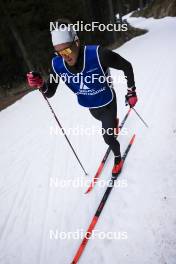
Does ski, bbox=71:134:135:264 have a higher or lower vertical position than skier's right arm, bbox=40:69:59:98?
lower

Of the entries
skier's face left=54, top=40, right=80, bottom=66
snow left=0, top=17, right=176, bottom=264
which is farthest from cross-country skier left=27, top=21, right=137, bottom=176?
snow left=0, top=17, right=176, bottom=264

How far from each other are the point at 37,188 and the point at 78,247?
1858 millimetres

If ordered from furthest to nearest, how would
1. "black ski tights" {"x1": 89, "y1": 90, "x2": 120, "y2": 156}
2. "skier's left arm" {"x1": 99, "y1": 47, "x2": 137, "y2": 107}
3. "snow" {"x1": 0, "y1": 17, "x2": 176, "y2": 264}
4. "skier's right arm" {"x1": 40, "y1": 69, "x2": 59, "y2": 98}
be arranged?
1. "skier's right arm" {"x1": 40, "y1": 69, "x2": 59, "y2": 98}
2. "black ski tights" {"x1": 89, "y1": 90, "x2": 120, "y2": 156}
3. "skier's left arm" {"x1": 99, "y1": 47, "x2": 137, "y2": 107}
4. "snow" {"x1": 0, "y1": 17, "x2": 176, "y2": 264}

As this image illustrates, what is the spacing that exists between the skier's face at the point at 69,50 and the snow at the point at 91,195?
2356 mm

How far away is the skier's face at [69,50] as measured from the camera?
3496 millimetres

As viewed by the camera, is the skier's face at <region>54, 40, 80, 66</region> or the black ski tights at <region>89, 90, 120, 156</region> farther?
the black ski tights at <region>89, 90, 120, 156</region>

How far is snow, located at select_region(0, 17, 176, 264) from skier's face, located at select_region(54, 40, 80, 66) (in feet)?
7.73

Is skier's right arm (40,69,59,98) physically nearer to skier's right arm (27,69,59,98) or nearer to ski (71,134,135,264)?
skier's right arm (27,69,59,98)

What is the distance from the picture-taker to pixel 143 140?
5.41 metres

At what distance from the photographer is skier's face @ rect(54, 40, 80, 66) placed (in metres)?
3.50

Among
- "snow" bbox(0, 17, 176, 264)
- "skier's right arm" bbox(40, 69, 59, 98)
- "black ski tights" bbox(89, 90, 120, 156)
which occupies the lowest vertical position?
"snow" bbox(0, 17, 176, 264)

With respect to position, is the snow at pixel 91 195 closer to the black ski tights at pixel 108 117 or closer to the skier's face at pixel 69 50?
the black ski tights at pixel 108 117

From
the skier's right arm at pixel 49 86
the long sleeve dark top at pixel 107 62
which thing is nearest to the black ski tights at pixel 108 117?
the long sleeve dark top at pixel 107 62

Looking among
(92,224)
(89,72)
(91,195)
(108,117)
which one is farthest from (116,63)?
(92,224)
